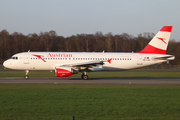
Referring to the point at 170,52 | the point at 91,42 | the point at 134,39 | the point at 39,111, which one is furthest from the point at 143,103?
→ the point at 134,39

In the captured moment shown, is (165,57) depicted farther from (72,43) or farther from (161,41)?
(72,43)

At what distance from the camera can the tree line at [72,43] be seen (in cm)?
7844

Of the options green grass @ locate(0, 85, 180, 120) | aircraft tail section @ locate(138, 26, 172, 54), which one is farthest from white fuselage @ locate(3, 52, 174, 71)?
green grass @ locate(0, 85, 180, 120)

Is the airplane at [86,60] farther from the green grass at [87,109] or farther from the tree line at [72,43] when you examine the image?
the tree line at [72,43]

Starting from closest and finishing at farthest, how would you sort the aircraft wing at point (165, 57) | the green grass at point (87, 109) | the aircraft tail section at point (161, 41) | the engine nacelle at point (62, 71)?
the green grass at point (87, 109) < the engine nacelle at point (62, 71) < the aircraft wing at point (165, 57) < the aircraft tail section at point (161, 41)

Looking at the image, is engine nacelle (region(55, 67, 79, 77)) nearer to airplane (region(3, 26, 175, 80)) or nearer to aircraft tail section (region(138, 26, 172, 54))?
airplane (region(3, 26, 175, 80))

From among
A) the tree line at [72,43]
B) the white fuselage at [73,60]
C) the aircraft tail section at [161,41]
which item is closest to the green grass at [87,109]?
the white fuselage at [73,60]

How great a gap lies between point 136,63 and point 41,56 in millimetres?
13209

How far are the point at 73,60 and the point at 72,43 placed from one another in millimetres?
60056

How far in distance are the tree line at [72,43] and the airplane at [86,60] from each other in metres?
48.2

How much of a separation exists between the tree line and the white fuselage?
49570 mm

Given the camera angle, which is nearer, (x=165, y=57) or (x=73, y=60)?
(x=73, y=60)

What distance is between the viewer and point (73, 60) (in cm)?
2862

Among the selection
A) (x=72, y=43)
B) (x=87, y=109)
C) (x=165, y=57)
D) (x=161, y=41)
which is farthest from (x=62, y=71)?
(x=72, y=43)
